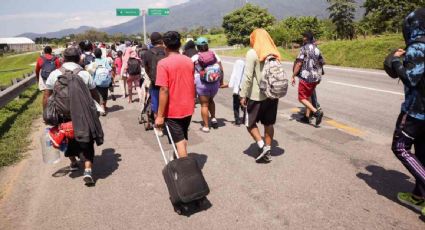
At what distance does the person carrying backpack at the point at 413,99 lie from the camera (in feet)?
11.1

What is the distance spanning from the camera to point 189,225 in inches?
145

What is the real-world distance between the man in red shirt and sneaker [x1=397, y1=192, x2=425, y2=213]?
8.24ft

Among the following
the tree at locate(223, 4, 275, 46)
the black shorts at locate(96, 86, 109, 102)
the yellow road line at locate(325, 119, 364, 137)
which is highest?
the tree at locate(223, 4, 275, 46)

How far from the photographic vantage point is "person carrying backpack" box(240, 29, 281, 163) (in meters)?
4.99

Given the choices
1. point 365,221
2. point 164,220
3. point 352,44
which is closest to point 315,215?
point 365,221

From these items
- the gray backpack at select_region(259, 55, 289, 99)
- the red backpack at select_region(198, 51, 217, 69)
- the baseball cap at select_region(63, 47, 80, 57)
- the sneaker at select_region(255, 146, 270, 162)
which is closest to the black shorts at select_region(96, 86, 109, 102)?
the red backpack at select_region(198, 51, 217, 69)

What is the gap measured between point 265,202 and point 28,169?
12.6 ft

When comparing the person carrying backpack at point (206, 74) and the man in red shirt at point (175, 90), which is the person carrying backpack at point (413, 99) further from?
the person carrying backpack at point (206, 74)

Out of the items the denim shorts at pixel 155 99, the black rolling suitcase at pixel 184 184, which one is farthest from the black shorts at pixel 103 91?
the black rolling suitcase at pixel 184 184

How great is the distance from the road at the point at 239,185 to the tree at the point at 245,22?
7357cm

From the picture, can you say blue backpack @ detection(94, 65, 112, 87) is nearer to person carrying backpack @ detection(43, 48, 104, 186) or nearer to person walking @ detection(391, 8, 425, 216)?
person carrying backpack @ detection(43, 48, 104, 186)

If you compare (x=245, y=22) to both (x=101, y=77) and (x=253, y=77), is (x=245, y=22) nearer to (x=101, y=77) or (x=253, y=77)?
(x=101, y=77)

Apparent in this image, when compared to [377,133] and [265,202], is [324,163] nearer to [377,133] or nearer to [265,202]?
[265,202]

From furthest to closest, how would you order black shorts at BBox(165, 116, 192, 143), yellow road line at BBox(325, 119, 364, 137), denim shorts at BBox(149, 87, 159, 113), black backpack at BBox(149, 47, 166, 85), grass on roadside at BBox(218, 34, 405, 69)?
grass on roadside at BBox(218, 34, 405, 69)
black backpack at BBox(149, 47, 166, 85)
yellow road line at BBox(325, 119, 364, 137)
denim shorts at BBox(149, 87, 159, 113)
black shorts at BBox(165, 116, 192, 143)
